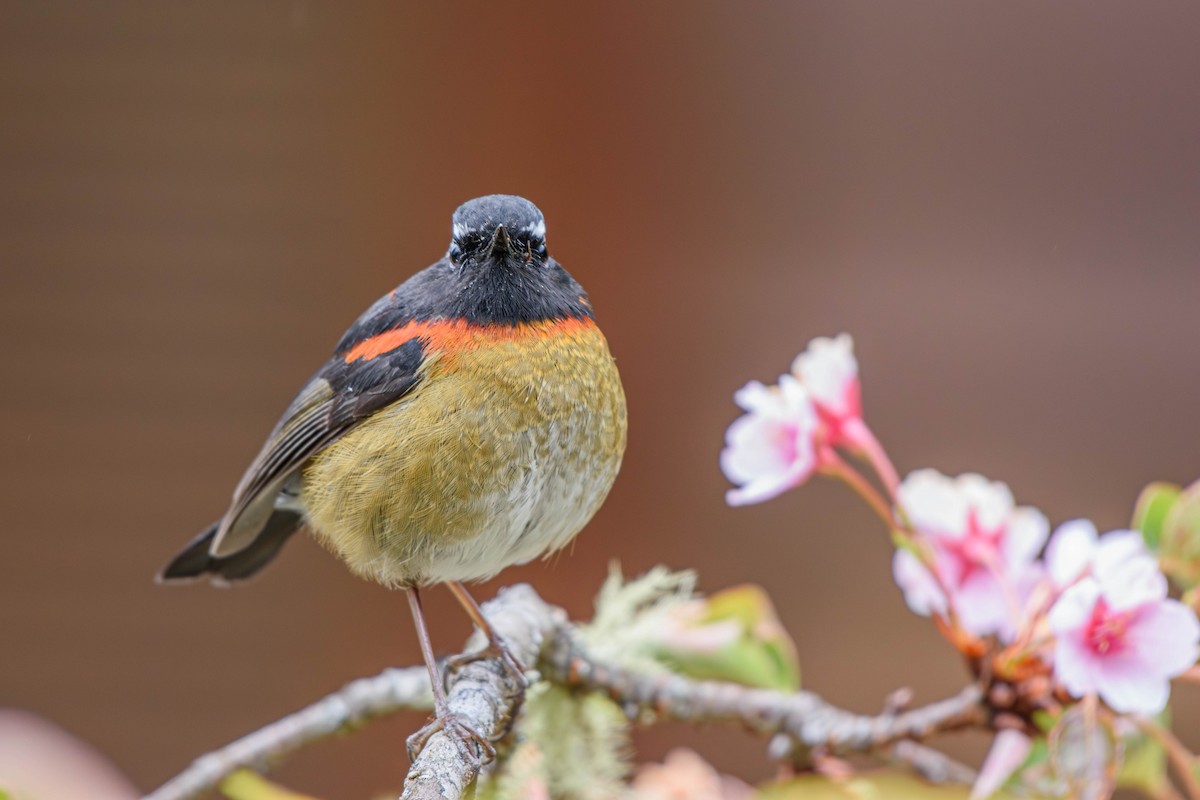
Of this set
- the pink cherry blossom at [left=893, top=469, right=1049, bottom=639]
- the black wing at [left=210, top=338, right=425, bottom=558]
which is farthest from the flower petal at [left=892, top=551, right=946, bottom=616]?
the black wing at [left=210, top=338, right=425, bottom=558]

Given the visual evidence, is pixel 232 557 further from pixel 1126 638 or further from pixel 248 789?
pixel 1126 638

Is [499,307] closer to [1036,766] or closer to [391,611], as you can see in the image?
[1036,766]

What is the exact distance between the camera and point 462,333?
76.4 inches

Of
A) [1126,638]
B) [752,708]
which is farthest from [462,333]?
[1126,638]

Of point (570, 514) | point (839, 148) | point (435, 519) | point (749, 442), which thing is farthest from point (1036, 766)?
point (839, 148)

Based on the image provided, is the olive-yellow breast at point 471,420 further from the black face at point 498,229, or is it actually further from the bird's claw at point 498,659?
the bird's claw at point 498,659

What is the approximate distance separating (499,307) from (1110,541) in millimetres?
1037

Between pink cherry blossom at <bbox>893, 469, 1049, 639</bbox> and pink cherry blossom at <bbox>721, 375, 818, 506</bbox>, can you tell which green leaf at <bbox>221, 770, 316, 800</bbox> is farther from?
pink cherry blossom at <bbox>893, 469, 1049, 639</bbox>

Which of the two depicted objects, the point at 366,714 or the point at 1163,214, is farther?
the point at 1163,214

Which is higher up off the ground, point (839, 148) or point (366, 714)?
point (839, 148)

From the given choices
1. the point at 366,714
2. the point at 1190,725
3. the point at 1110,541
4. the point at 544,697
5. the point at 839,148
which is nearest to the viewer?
the point at 1110,541

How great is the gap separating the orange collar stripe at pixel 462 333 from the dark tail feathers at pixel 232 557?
1.90ft

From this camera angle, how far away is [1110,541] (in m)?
1.41

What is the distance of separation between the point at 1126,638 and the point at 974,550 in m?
0.25
